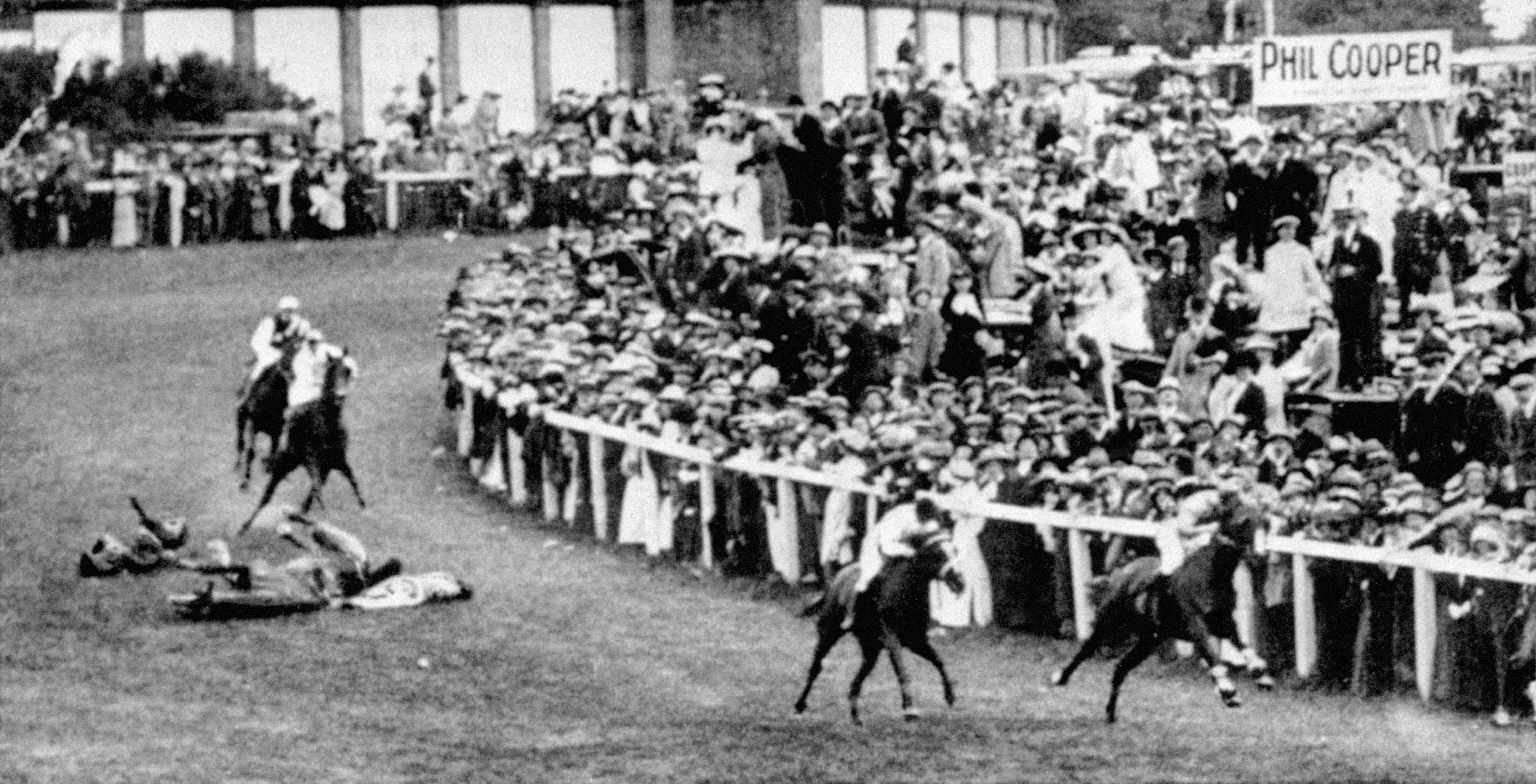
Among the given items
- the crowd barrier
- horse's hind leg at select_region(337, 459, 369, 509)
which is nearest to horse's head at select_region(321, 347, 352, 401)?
horse's hind leg at select_region(337, 459, 369, 509)

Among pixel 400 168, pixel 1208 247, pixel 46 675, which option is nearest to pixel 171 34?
pixel 400 168

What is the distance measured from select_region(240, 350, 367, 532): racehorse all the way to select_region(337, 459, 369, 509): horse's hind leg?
0.05 meters

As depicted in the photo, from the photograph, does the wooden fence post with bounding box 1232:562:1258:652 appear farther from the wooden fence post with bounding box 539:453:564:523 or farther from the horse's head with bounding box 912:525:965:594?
the wooden fence post with bounding box 539:453:564:523

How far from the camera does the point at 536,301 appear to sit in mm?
30328

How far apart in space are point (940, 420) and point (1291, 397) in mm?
3176

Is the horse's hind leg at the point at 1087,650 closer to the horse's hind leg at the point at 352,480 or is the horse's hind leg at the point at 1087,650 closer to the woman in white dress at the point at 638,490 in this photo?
the woman in white dress at the point at 638,490

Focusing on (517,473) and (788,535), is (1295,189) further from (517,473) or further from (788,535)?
(517,473)

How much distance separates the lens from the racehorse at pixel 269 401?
26.2 meters

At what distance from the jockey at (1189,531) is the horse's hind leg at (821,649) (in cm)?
212

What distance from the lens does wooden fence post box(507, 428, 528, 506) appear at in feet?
89.7

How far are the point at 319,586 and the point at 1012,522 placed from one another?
5.66 meters

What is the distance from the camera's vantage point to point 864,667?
60.5 ft

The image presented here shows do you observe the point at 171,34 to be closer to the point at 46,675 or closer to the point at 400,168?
the point at 400,168

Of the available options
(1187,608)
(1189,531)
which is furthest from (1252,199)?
(1187,608)
